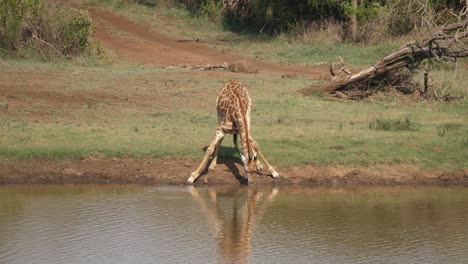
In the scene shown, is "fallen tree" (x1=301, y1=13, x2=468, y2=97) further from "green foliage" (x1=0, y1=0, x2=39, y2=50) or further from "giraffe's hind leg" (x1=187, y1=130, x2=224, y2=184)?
"green foliage" (x1=0, y1=0, x2=39, y2=50)

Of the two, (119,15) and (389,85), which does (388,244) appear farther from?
(119,15)

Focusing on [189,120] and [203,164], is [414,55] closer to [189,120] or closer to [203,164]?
[189,120]

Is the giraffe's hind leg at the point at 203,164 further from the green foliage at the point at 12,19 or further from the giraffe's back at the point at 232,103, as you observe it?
the green foliage at the point at 12,19

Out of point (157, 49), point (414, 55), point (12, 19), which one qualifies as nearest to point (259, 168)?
point (414, 55)

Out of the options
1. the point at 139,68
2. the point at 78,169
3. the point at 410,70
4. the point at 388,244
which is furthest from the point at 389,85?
the point at 388,244

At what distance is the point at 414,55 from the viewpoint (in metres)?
19.3

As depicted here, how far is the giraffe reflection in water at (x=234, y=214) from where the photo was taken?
10884 millimetres

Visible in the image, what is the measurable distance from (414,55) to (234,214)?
803 centimetres

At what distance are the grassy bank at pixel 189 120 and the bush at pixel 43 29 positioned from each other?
1.23m

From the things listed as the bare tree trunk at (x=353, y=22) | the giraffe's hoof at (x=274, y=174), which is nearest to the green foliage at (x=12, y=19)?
the bare tree trunk at (x=353, y=22)

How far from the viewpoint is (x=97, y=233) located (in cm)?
1146

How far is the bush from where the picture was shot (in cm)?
2338

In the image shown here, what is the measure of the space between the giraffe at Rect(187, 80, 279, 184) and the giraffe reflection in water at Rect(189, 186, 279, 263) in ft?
1.21

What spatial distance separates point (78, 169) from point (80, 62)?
9.48 meters
